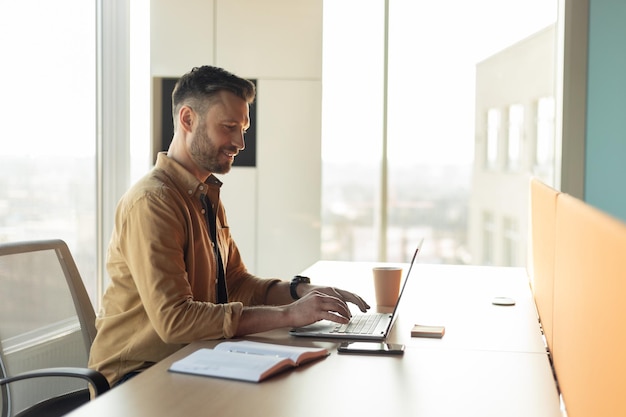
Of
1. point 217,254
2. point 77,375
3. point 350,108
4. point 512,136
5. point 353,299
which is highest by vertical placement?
point 350,108

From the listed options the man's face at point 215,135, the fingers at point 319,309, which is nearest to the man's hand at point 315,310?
the fingers at point 319,309

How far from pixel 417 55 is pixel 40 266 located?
3.11 metres

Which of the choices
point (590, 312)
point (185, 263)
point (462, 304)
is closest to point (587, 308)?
point (590, 312)

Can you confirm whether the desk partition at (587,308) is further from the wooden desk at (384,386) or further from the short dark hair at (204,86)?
the short dark hair at (204,86)

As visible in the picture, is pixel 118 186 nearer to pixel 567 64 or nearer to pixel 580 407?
pixel 567 64

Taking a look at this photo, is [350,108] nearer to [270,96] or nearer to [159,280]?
[270,96]

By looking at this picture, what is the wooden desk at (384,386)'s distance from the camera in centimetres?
135

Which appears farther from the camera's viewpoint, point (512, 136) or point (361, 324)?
point (512, 136)

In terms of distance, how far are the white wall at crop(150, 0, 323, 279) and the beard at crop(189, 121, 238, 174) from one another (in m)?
2.36

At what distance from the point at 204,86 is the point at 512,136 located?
9.76ft

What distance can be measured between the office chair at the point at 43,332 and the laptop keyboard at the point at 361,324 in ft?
1.87

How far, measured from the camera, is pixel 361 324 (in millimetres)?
2043

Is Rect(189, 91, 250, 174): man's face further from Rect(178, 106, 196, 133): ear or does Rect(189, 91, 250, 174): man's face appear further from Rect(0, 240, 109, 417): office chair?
Rect(0, 240, 109, 417): office chair

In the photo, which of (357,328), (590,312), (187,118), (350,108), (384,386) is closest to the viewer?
(590,312)
